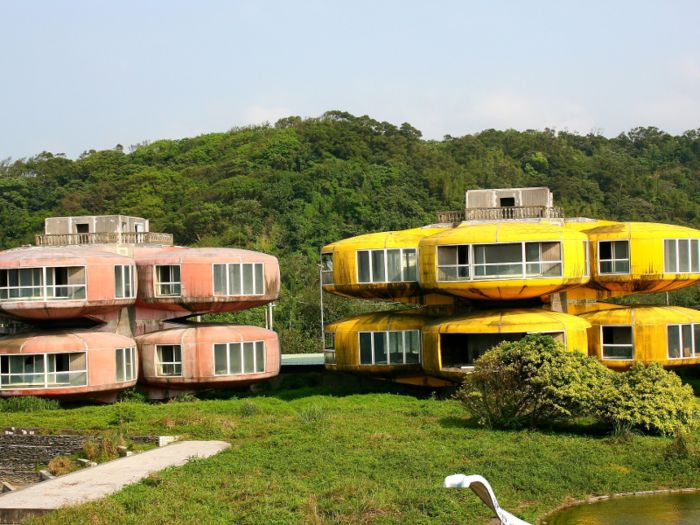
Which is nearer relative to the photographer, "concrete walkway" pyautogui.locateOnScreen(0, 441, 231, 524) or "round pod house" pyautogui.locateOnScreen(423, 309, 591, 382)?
"concrete walkway" pyautogui.locateOnScreen(0, 441, 231, 524)

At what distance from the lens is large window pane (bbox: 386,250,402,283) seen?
32.1 m

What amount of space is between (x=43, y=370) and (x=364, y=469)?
16.0 meters

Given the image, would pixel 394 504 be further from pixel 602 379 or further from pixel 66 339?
pixel 66 339

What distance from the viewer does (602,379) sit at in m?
23.5

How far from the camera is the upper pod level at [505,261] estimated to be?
2819cm

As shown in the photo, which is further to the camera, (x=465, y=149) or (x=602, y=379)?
(x=465, y=149)

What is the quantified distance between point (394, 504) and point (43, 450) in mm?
12416

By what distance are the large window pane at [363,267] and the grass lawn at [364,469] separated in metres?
6.49

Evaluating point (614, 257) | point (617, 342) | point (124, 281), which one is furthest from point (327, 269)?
point (617, 342)

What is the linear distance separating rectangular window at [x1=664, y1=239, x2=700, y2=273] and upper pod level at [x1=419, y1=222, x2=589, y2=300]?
9.93ft

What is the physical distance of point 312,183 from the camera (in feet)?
231

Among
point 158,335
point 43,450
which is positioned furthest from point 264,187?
point 43,450

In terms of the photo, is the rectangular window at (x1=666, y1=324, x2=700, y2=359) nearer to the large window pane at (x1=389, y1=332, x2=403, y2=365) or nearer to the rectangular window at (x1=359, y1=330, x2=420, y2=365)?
the rectangular window at (x1=359, y1=330, x2=420, y2=365)

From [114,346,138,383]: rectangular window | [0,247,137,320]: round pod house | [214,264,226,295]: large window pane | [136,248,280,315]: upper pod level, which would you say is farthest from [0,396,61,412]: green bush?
[214,264,226,295]: large window pane
